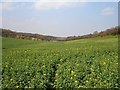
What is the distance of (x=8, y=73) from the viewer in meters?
9.60

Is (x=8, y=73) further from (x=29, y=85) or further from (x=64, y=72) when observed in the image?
(x=64, y=72)

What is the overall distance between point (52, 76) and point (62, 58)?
3.24 metres

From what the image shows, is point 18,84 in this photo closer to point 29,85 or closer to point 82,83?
point 29,85

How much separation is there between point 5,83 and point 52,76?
1875 millimetres

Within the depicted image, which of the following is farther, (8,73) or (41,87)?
(8,73)

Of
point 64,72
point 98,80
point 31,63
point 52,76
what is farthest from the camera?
point 31,63

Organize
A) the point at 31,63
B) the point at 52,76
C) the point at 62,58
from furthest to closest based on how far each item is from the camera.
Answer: the point at 62,58, the point at 31,63, the point at 52,76

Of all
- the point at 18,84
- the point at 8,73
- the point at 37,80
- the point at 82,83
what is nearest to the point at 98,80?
the point at 82,83

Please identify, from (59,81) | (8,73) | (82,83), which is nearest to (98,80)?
(82,83)

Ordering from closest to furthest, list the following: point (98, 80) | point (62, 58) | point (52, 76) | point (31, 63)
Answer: point (98, 80), point (52, 76), point (31, 63), point (62, 58)

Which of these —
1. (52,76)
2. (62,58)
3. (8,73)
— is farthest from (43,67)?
(62,58)

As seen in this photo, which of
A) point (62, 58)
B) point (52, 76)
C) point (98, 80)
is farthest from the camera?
point (62, 58)

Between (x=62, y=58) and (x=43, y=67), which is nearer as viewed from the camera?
(x=43, y=67)

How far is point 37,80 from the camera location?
28.8 ft
